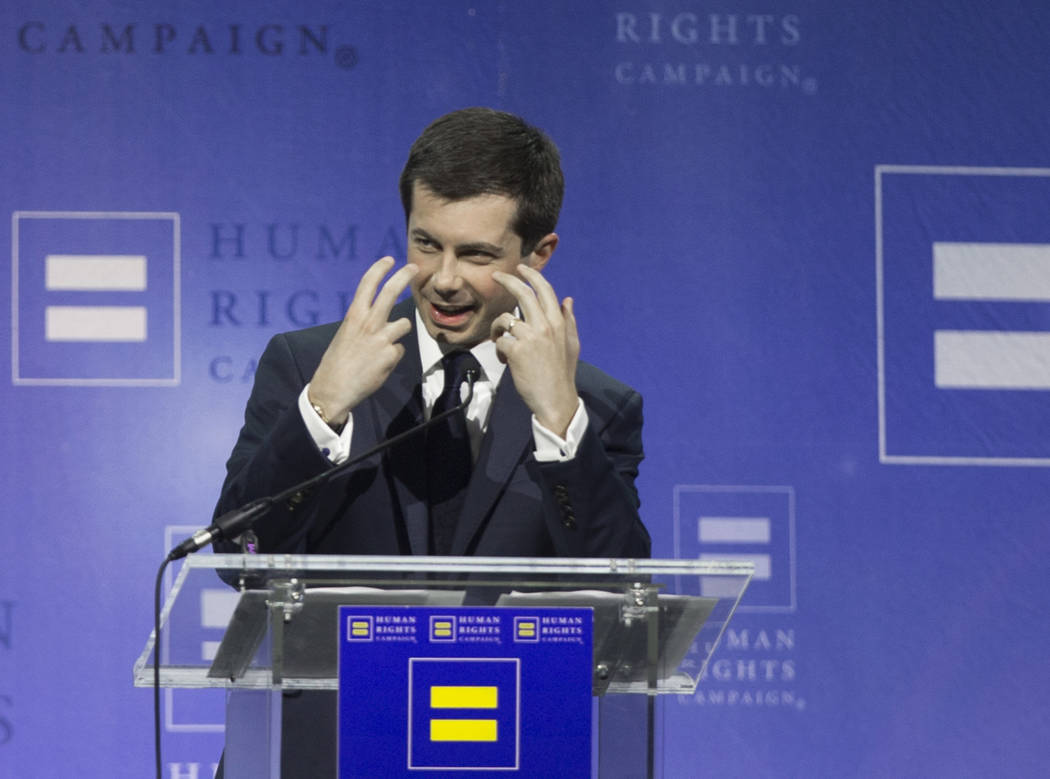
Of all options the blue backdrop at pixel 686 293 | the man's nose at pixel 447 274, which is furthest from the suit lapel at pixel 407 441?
the blue backdrop at pixel 686 293

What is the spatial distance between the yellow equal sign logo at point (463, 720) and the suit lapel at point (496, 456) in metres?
0.65

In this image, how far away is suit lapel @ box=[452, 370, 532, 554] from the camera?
2135 mm

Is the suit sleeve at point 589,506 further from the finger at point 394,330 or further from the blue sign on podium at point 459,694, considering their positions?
the blue sign on podium at point 459,694

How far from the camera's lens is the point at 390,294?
6.83 ft

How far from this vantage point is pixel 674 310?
362 centimetres

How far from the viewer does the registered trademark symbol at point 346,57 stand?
11.8 ft

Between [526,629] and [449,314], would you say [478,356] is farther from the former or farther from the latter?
[526,629]

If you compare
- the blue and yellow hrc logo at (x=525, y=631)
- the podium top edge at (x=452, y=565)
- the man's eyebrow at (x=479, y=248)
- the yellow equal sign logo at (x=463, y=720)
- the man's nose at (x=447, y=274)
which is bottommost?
the yellow equal sign logo at (x=463, y=720)

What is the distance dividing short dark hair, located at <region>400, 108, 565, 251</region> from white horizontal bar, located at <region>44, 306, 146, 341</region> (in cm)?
140

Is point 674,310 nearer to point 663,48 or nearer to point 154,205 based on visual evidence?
point 663,48

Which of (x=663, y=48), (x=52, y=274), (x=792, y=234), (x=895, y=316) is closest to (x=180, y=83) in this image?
(x=52, y=274)

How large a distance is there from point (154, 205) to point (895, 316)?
196 centimetres

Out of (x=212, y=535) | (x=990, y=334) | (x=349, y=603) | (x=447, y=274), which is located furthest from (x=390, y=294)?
(x=990, y=334)

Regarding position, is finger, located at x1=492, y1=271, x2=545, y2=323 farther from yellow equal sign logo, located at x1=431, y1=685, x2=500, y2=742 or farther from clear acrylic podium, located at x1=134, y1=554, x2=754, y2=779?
yellow equal sign logo, located at x1=431, y1=685, x2=500, y2=742
